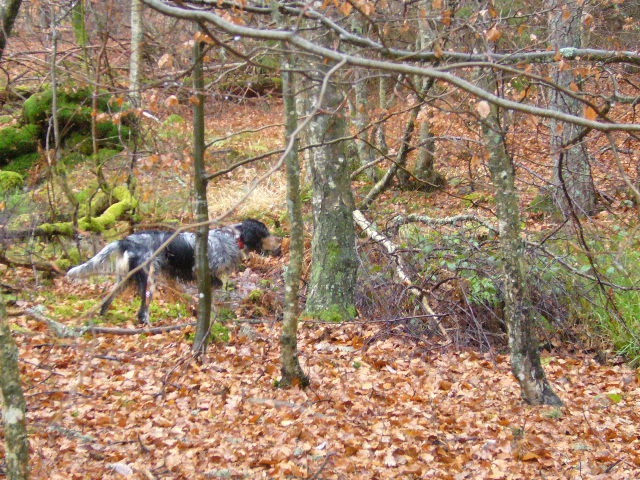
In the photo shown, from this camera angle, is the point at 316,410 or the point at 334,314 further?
the point at 334,314

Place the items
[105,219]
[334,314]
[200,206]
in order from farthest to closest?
[105,219], [334,314], [200,206]

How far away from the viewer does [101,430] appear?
4445 millimetres

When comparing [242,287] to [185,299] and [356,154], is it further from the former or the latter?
[356,154]

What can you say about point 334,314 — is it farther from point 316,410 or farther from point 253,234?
point 253,234

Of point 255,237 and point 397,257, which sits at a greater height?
point 255,237

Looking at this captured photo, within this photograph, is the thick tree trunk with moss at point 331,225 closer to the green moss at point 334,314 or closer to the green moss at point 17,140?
the green moss at point 334,314

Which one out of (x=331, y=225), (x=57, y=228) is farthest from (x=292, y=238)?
(x=57, y=228)

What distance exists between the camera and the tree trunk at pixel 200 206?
5.11 metres

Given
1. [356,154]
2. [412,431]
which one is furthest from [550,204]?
[412,431]

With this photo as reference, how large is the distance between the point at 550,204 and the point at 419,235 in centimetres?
415

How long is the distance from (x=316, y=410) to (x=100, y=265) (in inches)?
152

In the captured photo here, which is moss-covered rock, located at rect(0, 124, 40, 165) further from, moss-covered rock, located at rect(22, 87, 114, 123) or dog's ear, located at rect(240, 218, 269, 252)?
dog's ear, located at rect(240, 218, 269, 252)

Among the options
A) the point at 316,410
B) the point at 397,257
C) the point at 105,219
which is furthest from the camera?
the point at 105,219

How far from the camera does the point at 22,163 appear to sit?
1355 centimetres
